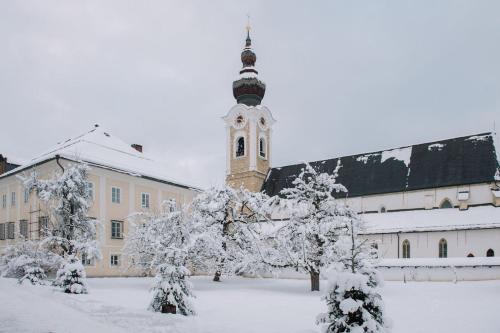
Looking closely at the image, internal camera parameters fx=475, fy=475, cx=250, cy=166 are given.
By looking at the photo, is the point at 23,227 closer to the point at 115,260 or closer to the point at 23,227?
the point at 23,227

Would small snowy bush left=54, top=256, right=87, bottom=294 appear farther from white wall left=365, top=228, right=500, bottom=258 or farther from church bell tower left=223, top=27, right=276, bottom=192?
church bell tower left=223, top=27, right=276, bottom=192

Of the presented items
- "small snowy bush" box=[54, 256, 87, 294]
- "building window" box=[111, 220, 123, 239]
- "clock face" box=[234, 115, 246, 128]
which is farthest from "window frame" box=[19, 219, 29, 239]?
"clock face" box=[234, 115, 246, 128]

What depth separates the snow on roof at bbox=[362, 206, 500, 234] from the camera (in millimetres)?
34312

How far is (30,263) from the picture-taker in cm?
2222

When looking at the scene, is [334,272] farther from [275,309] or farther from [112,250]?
[112,250]

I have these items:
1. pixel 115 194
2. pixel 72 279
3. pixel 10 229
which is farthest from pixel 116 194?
pixel 72 279

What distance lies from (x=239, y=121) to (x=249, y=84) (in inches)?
169

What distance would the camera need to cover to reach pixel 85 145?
3569 centimetres

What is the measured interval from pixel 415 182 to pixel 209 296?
2619 centimetres

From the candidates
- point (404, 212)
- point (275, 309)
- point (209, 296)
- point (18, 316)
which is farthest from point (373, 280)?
point (404, 212)

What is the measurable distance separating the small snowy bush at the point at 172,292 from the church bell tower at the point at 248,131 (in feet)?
119

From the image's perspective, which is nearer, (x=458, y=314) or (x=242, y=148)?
(x=458, y=314)

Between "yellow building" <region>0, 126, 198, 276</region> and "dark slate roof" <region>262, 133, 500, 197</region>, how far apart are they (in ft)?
34.5

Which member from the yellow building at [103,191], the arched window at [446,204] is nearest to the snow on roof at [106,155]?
the yellow building at [103,191]
